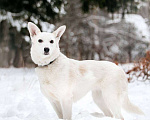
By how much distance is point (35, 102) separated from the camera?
4570 millimetres

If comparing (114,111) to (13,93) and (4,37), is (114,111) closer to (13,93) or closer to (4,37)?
(13,93)

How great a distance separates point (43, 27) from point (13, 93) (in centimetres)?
372

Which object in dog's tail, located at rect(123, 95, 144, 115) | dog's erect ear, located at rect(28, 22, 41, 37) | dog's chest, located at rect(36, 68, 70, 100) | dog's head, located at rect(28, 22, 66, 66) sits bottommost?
dog's tail, located at rect(123, 95, 144, 115)

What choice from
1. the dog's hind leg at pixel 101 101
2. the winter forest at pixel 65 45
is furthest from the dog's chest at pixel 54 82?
the dog's hind leg at pixel 101 101

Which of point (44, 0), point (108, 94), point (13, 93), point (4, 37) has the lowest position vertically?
point (13, 93)

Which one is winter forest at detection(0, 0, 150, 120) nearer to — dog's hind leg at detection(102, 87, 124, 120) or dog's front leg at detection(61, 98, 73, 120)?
dog's front leg at detection(61, 98, 73, 120)

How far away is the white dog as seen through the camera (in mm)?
3131

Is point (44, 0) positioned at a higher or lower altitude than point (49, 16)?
higher

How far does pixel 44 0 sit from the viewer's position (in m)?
8.75

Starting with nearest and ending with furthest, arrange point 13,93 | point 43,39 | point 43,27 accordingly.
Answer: point 43,39 < point 13,93 < point 43,27

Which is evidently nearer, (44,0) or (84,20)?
(44,0)

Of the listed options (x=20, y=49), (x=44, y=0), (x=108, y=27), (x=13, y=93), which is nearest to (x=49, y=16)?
(x=44, y=0)

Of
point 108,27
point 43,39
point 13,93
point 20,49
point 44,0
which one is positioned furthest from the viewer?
point 108,27

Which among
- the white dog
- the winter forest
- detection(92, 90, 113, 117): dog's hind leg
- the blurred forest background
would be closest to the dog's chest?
the white dog
